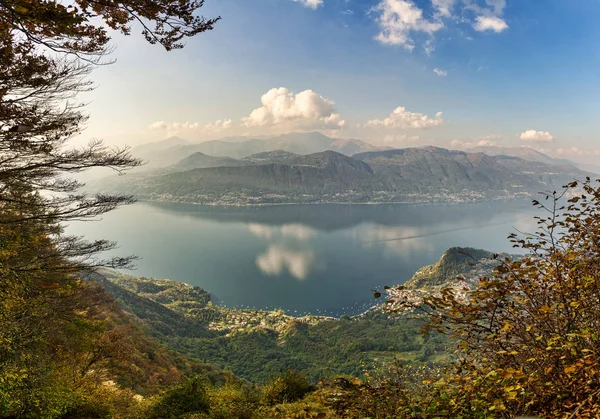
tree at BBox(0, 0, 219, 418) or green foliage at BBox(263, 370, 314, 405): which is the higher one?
tree at BBox(0, 0, 219, 418)

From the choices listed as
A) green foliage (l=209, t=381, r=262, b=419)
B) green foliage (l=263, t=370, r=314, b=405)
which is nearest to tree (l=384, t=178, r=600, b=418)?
green foliage (l=209, t=381, r=262, b=419)

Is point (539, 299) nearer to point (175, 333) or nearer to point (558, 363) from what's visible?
point (558, 363)

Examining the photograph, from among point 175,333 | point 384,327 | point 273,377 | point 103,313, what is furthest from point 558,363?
point 384,327

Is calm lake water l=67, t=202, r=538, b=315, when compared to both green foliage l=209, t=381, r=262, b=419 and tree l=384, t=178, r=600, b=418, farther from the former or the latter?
tree l=384, t=178, r=600, b=418

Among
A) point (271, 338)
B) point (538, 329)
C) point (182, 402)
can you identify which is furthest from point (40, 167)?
point (271, 338)

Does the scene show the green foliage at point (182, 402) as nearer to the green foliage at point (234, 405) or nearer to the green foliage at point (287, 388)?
the green foliage at point (234, 405)

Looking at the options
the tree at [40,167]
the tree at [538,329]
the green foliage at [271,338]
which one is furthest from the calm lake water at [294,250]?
the tree at [538,329]

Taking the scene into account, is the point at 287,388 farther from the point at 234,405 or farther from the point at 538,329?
the point at 538,329
